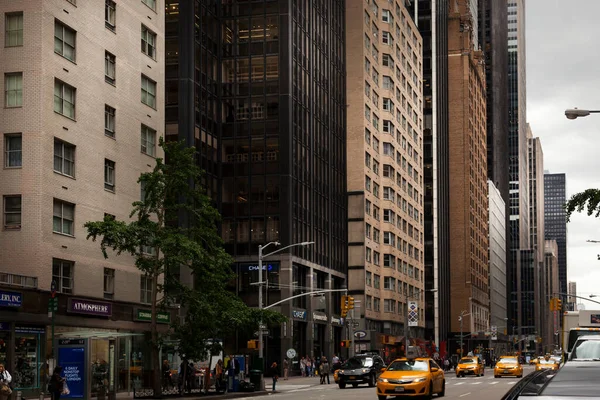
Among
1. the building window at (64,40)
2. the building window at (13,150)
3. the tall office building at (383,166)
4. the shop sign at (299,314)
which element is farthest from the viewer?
the tall office building at (383,166)

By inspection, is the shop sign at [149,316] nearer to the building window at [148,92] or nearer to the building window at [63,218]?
the building window at [63,218]

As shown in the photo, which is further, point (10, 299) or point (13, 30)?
point (13, 30)

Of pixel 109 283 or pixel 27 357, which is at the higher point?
pixel 109 283

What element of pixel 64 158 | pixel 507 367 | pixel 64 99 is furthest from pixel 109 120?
pixel 507 367

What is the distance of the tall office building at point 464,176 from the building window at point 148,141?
122 m

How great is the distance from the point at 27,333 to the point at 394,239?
8474cm

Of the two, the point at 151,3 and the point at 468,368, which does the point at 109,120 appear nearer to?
the point at 151,3

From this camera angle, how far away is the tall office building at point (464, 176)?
17488 cm

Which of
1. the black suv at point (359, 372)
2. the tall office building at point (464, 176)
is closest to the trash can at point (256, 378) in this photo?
the black suv at point (359, 372)

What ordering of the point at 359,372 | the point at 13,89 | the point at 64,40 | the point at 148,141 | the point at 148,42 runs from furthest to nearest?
the point at 148,42
the point at 148,141
the point at 359,372
the point at 64,40
the point at 13,89

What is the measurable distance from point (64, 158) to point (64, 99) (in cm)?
282

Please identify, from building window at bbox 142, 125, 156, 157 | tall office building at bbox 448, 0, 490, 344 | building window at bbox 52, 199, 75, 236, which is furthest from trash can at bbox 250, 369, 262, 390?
tall office building at bbox 448, 0, 490, 344

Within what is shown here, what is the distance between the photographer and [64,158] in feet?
151

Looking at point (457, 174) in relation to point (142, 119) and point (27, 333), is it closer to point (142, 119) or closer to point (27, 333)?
point (142, 119)
